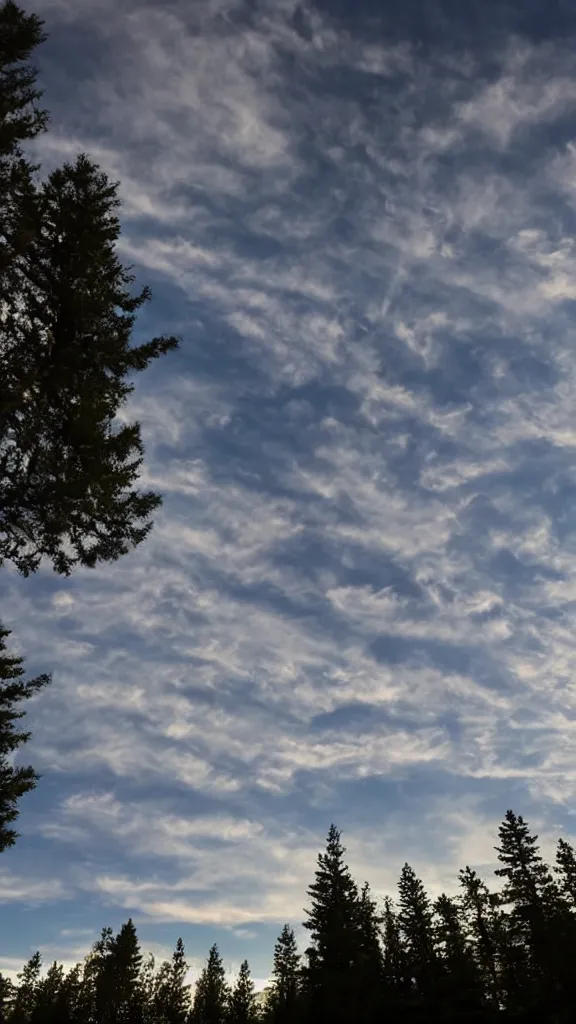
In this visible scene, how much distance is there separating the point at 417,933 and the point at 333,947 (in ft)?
34.6

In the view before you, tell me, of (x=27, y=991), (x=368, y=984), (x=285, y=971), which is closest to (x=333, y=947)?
(x=368, y=984)

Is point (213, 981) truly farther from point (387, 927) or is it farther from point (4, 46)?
point (4, 46)

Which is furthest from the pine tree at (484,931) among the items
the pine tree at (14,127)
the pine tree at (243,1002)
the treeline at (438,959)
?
the pine tree at (14,127)

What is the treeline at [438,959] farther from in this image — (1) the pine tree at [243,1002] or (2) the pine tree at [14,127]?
(2) the pine tree at [14,127]

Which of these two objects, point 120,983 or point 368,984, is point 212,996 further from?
point 368,984

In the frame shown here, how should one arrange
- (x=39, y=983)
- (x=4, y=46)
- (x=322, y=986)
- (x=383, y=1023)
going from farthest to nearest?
(x=39, y=983), (x=322, y=986), (x=383, y=1023), (x=4, y=46)

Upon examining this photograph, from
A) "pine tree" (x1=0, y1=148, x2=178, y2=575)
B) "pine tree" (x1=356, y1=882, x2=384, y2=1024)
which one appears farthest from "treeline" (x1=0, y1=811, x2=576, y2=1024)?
"pine tree" (x1=0, y1=148, x2=178, y2=575)

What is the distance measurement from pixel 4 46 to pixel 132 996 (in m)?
83.9

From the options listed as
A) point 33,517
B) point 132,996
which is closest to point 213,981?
point 132,996

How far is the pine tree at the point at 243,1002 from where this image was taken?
6062 cm

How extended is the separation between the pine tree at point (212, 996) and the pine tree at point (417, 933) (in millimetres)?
28795

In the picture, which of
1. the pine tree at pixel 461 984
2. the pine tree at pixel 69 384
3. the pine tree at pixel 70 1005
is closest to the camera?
the pine tree at pixel 69 384

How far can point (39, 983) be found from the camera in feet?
270

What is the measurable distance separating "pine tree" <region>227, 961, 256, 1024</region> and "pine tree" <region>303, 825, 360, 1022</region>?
85.4 ft
